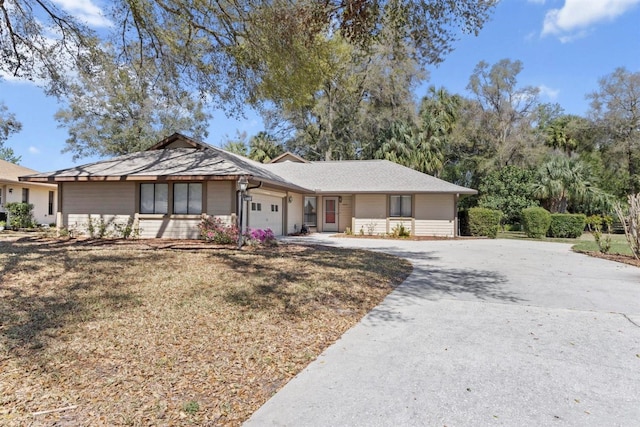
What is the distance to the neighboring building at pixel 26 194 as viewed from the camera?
21047 millimetres

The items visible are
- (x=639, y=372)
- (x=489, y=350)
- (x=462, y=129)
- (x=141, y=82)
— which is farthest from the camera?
(x=462, y=129)

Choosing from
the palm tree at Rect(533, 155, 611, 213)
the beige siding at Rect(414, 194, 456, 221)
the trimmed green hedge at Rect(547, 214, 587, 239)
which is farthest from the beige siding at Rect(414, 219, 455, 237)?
the palm tree at Rect(533, 155, 611, 213)

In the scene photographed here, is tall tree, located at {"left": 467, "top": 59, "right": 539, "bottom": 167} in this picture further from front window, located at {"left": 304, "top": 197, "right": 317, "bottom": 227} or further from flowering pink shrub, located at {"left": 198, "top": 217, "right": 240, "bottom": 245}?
flowering pink shrub, located at {"left": 198, "top": 217, "right": 240, "bottom": 245}

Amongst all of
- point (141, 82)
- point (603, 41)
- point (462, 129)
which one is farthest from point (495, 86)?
point (141, 82)

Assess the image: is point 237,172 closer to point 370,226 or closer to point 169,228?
point 169,228

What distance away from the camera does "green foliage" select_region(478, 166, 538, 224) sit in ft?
75.0

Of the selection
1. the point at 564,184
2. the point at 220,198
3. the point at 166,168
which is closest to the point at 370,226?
the point at 220,198

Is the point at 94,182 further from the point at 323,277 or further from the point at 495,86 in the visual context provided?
the point at 495,86

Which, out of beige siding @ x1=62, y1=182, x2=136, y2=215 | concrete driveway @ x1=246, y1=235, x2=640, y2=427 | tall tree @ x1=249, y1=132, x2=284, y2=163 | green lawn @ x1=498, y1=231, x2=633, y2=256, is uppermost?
tall tree @ x1=249, y1=132, x2=284, y2=163

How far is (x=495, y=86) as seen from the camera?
32531 mm

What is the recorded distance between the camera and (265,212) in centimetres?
1706

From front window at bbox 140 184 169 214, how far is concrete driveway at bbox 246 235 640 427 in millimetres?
10777

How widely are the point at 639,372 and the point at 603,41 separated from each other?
16.1 meters

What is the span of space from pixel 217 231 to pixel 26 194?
1687cm
